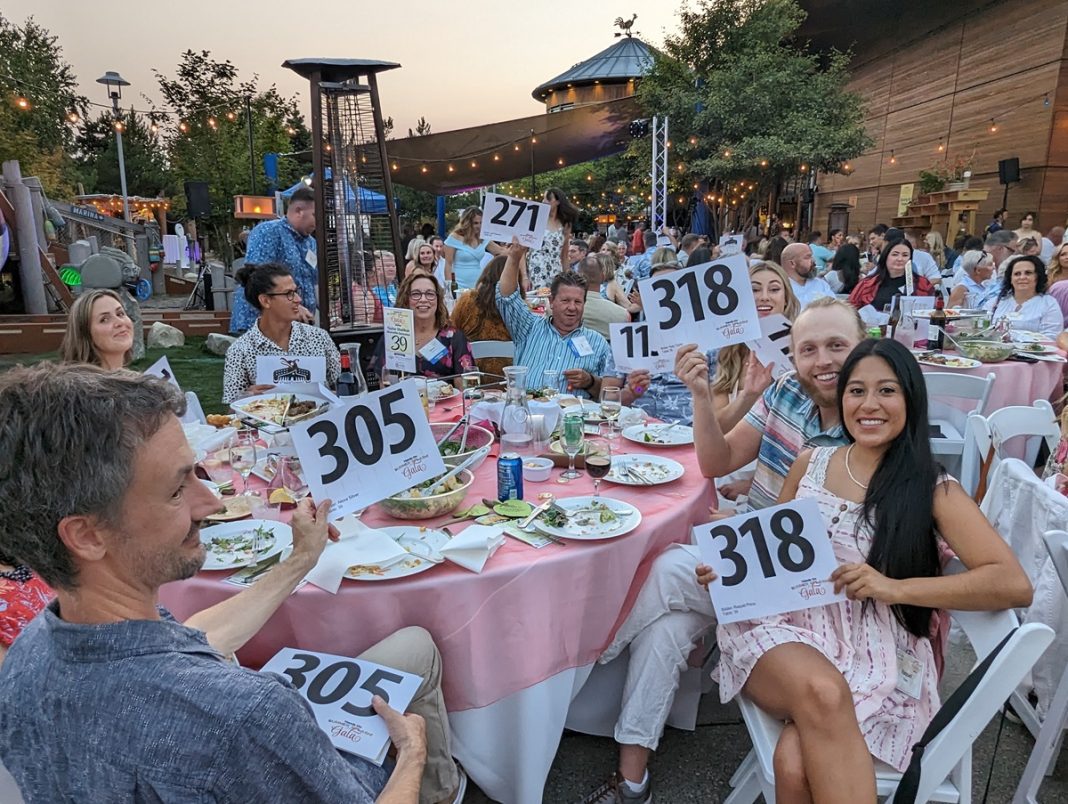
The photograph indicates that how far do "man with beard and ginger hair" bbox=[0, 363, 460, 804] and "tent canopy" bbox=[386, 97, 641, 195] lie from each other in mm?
14094

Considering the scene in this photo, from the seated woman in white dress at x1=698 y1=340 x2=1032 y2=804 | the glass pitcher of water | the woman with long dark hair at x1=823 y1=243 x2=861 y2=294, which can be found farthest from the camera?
the woman with long dark hair at x1=823 y1=243 x2=861 y2=294

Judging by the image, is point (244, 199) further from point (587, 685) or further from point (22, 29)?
point (22, 29)

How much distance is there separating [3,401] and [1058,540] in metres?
2.30

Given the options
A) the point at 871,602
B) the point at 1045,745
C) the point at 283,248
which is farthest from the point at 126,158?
the point at 1045,745

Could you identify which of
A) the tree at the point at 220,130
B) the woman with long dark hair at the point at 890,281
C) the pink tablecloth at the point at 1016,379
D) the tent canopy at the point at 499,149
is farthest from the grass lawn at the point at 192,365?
the tree at the point at 220,130

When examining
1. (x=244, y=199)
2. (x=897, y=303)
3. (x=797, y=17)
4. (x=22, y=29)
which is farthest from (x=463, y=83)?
(x=897, y=303)

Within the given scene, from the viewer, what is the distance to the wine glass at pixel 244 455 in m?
2.38

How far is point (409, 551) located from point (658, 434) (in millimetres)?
1415

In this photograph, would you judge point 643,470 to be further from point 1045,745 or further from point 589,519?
point 1045,745

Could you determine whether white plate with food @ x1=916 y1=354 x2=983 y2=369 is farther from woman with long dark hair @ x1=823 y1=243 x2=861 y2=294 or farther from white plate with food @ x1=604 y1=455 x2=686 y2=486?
woman with long dark hair @ x1=823 y1=243 x2=861 y2=294

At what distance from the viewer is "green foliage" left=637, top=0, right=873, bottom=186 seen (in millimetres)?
17781

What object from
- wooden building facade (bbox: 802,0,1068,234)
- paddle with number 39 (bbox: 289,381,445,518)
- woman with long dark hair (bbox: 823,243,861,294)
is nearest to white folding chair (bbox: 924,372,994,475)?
paddle with number 39 (bbox: 289,381,445,518)

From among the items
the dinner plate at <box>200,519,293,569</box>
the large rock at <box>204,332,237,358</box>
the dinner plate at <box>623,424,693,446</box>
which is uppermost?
the dinner plate at <box>623,424,693,446</box>

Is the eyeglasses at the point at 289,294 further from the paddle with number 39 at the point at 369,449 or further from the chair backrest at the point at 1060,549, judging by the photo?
the chair backrest at the point at 1060,549
